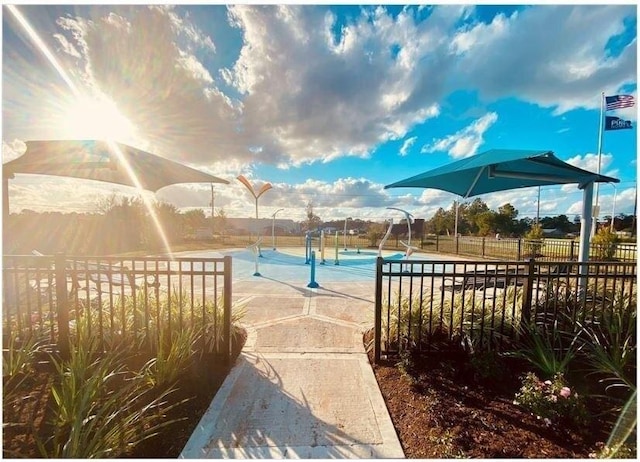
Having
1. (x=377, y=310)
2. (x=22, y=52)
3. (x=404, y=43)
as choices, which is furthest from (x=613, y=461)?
(x=22, y=52)

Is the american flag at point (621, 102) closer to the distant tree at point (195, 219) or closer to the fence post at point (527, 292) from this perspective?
the fence post at point (527, 292)

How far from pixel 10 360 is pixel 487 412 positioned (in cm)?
421

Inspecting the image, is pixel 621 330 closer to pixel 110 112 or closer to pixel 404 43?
pixel 404 43

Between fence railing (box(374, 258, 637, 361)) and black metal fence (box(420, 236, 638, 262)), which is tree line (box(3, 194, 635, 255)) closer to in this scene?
fence railing (box(374, 258, 637, 361))

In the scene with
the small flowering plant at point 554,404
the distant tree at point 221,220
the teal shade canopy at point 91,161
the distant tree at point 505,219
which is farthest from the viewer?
the distant tree at point 505,219

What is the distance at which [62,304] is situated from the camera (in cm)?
274

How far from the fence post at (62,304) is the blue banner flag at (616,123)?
18.5 m

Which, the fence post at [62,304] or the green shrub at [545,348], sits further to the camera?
the fence post at [62,304]

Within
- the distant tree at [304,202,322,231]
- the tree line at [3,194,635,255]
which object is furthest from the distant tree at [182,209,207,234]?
the distant tree at [304,202,322,231]

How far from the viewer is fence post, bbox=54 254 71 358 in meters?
2.73

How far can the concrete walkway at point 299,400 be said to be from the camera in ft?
5.90

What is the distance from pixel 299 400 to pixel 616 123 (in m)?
17.1

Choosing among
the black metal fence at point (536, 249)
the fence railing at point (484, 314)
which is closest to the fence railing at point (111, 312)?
the fence railing at point (484, 314)

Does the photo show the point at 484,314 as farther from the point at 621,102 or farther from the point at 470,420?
the point at 621,102
